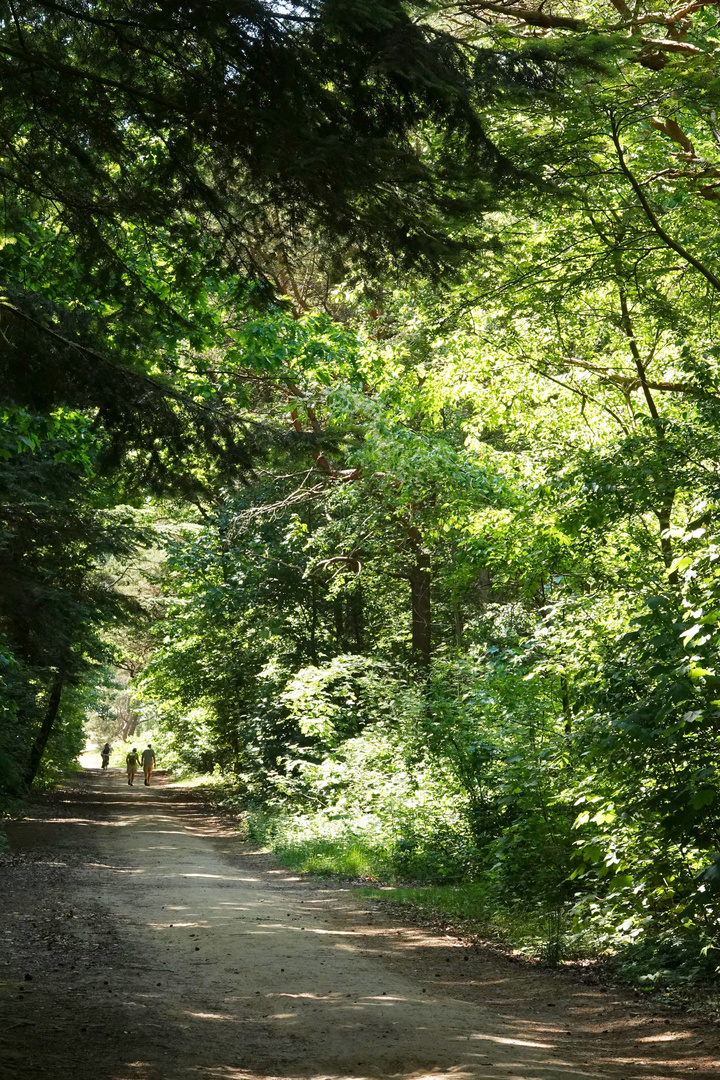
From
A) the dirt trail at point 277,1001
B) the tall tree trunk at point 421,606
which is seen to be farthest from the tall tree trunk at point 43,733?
the dirt trail at point 277,1001

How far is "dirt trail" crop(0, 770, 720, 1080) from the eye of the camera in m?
5.26

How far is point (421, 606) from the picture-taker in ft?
71.7

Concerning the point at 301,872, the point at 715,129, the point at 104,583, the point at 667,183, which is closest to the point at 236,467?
the point at 667,183

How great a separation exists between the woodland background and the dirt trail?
2.79 feet

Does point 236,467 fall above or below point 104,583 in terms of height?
below

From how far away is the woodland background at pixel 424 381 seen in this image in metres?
4.74

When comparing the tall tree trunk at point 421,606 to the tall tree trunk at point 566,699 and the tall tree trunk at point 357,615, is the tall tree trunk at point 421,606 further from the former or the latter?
the tall tree trunk at point 566,699

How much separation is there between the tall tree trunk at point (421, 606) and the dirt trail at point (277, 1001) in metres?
9.47

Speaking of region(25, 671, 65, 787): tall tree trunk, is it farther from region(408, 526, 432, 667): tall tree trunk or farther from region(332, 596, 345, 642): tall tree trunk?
region(408, 526, 432, 667): tall tree trunk

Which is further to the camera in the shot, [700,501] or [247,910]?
[247,910]

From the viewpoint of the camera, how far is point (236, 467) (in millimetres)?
6676

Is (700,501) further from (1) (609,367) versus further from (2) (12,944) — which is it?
(1) (609,367)

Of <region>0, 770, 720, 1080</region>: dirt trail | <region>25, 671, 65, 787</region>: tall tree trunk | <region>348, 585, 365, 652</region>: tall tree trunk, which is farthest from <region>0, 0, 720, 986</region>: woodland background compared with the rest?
<region>348, 585, 365, 652</region>: tall tree trunk

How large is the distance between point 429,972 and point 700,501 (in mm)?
4622
